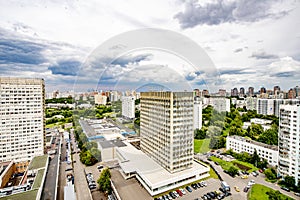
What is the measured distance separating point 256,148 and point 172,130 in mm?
3836

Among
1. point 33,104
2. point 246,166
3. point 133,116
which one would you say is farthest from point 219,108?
point 33,104

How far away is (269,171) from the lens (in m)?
4.90

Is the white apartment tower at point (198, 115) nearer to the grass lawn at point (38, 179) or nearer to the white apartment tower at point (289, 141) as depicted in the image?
the white apartment tower at point (289, 141)

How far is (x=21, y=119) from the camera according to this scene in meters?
5.77

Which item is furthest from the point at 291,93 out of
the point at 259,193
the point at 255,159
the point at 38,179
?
the point at 38,179

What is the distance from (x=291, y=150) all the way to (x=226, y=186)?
205 cm

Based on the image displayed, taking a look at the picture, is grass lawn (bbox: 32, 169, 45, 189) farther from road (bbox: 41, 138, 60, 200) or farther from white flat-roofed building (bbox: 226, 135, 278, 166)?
white flat-roofed building (bbox: 226, 135, 278, 166)

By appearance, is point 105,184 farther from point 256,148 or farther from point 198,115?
point 198,115

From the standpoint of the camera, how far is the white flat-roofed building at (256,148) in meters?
5.71

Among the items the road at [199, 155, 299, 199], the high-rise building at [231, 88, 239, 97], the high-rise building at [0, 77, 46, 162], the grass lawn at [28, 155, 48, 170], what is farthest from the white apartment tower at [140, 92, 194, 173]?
the high-rise building at [231, 88, 239, 97]

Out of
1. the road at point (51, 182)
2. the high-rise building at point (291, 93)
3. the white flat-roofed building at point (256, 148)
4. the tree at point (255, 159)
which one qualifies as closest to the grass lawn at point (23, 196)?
the road at point (51, 182)

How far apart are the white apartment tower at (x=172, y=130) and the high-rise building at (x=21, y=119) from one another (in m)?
4.04

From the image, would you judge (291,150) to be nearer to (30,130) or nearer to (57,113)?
(30,130)

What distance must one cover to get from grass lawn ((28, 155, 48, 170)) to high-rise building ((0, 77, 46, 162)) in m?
0.45
